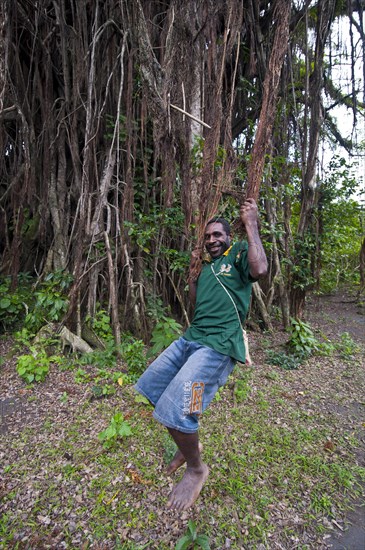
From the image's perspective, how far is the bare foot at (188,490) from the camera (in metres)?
1.65

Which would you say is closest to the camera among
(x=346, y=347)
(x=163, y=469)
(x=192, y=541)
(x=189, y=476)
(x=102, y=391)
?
(x=192, y=541)

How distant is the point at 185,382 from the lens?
1.52 metres

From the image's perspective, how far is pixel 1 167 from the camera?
4191 mm

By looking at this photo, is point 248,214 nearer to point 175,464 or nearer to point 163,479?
point 175,464

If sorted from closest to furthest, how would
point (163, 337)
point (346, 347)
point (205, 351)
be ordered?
point (205, 351)
point (163, 337)
point (346, 347)

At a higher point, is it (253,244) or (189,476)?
(253,244)

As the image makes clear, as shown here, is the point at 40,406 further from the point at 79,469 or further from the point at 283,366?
the point at 283,366

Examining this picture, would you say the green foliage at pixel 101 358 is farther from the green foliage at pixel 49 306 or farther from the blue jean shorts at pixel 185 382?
the blue jean shorts at pixel 185 382

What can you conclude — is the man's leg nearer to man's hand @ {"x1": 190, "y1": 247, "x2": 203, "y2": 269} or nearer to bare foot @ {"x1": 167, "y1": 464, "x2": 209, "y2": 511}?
bare foot @ {"x1": 167, "y1": 464, "x2": 209, "y2": 511}

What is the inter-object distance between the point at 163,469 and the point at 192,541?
529mm

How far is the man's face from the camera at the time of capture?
1834 millimetres

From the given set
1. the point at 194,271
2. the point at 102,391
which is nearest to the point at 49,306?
the point at 102,391

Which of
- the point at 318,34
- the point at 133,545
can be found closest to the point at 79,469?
the point at 133,545

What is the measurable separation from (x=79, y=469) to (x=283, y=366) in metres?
2.53
